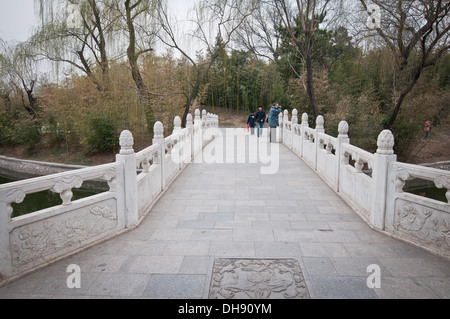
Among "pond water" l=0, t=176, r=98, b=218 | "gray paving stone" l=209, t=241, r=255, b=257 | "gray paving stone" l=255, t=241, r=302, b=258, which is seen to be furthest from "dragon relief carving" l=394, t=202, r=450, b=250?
"pond water" l=0, t=176, r=98, b=218

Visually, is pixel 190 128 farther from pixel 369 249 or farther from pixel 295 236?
pixel 369 249

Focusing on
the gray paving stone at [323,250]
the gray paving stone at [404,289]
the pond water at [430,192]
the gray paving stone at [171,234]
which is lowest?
the pond water at [430,192]

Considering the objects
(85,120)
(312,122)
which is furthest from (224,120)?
(85,120)

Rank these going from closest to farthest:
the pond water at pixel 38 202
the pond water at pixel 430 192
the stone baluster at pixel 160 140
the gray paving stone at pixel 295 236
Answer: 1. the gray paving stone at pixel 295 236
2. the stone baluster at pixel 160 140
3. the pond water at pixel 38 202
4. the pond water at pixel 430 192

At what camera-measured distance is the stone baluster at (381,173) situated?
344 centimetres

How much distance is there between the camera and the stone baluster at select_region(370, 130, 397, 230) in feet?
11.3

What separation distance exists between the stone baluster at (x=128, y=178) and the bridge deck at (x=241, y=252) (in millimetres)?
210

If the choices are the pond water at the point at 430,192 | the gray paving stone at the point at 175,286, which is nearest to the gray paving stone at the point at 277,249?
the gray paving stone at the point at 175,286

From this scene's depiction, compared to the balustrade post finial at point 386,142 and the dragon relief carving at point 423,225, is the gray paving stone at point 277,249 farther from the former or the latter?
the balustrade post finial at point 386,142

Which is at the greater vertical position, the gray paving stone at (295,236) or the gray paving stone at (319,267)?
the gray paving stone at (319,267)

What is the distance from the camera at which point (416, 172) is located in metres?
3.08

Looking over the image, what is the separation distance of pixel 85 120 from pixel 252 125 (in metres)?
6.27

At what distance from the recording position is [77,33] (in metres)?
10.3

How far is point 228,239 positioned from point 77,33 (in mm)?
9572
